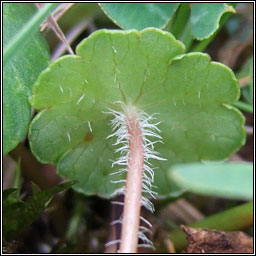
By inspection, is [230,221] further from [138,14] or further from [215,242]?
[138,14]

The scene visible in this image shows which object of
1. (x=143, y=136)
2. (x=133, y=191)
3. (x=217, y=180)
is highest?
(x=143, y=136)

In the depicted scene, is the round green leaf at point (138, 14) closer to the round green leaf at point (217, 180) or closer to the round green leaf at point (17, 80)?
the round green leaf at point (17, 80)

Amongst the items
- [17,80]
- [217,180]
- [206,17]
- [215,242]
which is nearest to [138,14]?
[206,17]

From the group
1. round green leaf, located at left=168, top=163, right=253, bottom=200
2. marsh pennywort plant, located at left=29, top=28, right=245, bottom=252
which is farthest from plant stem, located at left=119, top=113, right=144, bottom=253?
round green leaf, located at left=168, top=163, right=253, bottom=200

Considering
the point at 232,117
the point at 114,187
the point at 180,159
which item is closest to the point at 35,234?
the point at 114,187

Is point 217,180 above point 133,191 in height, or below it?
below

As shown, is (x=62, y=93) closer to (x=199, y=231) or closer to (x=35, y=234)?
(x=199, y=231)
